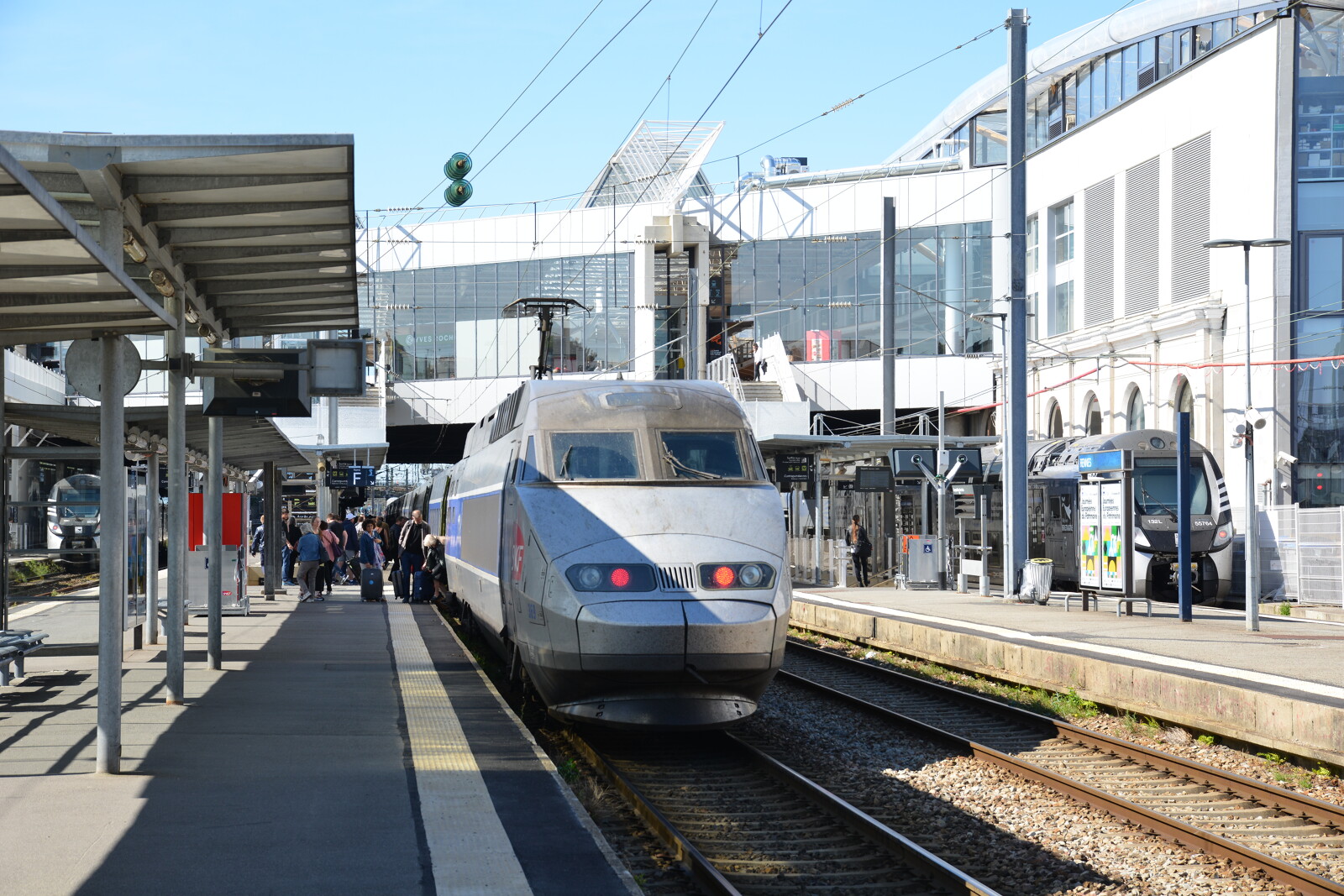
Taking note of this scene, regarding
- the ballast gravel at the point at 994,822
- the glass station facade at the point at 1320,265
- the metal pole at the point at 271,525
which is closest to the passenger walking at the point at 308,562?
the metal pole at the point at 271,525

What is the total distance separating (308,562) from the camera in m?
25.1

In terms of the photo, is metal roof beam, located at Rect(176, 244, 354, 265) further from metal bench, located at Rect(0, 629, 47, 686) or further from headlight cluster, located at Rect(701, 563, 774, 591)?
headlight cluster, located at Rect(701, 563, 774, 591)

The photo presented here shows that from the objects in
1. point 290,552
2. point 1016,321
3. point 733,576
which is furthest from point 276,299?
point 290,552

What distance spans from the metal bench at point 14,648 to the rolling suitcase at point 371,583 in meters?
13.3

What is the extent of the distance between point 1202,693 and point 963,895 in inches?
239

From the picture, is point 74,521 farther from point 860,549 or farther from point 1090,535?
point 860,549

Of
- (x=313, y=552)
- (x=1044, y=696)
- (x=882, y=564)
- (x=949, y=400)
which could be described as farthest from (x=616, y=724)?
(x=949, y=400)

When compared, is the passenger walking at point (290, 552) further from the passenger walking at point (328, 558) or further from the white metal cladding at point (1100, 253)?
the white metal cladding at point (1100, 253)

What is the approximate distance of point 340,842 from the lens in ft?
21.8

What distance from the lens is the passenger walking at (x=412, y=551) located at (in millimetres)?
26656

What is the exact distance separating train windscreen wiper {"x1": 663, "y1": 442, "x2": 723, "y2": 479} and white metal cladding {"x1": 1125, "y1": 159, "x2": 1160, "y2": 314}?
2761 centimetres

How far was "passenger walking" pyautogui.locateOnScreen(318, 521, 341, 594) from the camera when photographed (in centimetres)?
2745

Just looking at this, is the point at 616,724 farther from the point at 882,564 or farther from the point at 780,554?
the point at 882,564

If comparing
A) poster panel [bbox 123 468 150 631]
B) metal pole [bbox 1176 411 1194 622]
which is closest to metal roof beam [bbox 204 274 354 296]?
poster panel [bbox 123 468 150 631]
